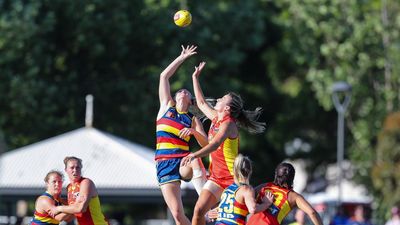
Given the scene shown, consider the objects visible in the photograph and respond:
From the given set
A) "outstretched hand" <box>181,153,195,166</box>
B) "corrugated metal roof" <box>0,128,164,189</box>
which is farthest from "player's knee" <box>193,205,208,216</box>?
"corrugated metal roof" <box>0,128,164,189</box>

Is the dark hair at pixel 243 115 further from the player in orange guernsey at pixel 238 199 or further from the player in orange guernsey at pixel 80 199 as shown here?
the player in orange guernsey at pixel 80 199

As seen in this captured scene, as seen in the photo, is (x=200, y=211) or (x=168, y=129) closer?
(x=200, y=211)

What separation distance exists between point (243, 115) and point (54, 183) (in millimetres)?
2581

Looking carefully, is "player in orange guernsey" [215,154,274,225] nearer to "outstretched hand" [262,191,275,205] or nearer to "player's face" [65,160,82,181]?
"outstretched hand" [262,191,275,205]

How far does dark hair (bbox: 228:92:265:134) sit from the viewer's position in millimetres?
14844

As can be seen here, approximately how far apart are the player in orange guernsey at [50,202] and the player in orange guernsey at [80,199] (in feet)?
0.42

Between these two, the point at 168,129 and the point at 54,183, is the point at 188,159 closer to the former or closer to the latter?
the point at 168,129

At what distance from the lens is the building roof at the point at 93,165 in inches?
1200

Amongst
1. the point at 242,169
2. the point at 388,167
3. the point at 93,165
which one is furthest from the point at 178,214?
the point at 388,167

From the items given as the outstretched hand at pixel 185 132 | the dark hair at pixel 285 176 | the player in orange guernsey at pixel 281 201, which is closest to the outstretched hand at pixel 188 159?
the outstretched hand at pixel 185 132

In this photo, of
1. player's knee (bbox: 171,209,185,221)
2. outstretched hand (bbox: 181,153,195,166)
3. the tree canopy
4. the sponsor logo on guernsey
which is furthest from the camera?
the tree canopy

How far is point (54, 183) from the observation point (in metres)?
15.1

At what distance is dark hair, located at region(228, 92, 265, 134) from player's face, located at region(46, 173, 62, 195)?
240 cm

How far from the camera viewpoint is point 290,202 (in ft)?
44.4
